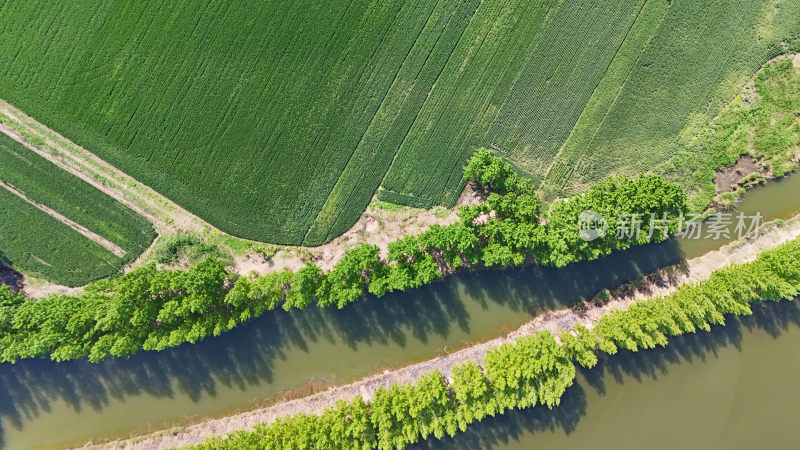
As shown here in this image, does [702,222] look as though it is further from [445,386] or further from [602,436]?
[445,386]

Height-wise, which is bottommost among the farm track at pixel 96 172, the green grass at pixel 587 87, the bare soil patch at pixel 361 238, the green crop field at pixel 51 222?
the green crop field at pixel 51 222

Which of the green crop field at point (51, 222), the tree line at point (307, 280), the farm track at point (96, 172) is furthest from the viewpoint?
the farm track at point (96, 172)


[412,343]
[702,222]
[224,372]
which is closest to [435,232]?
[412,343]

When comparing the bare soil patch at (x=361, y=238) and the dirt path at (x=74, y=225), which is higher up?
the bare soil patch at (x=361, y=238)

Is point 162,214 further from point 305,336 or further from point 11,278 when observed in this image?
point 305,336

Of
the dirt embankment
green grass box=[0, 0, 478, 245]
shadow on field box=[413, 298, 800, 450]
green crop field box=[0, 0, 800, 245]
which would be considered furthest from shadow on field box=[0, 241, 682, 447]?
green grass box=[0, 0, 478, 245]

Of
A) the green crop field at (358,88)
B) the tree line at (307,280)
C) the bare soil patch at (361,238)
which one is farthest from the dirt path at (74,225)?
the bare soil patch at (361,238)

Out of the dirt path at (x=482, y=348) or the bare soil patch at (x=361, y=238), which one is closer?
the dirt path at (x=482, y=348)

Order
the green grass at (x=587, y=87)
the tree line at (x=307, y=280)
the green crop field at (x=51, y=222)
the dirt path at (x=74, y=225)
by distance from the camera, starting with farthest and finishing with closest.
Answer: the green grass at (x=587, y=87) → the dirt path at (x=74, y=225) → the green crop field at (x=51, y=222) → the tree line at (x=307, y=280)

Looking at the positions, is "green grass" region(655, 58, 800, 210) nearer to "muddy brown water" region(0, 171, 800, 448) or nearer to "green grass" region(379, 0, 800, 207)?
"green grass" region(379, 0, 800, 207)

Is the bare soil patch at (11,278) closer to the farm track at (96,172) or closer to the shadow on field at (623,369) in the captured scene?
the farm track at (96,172)
